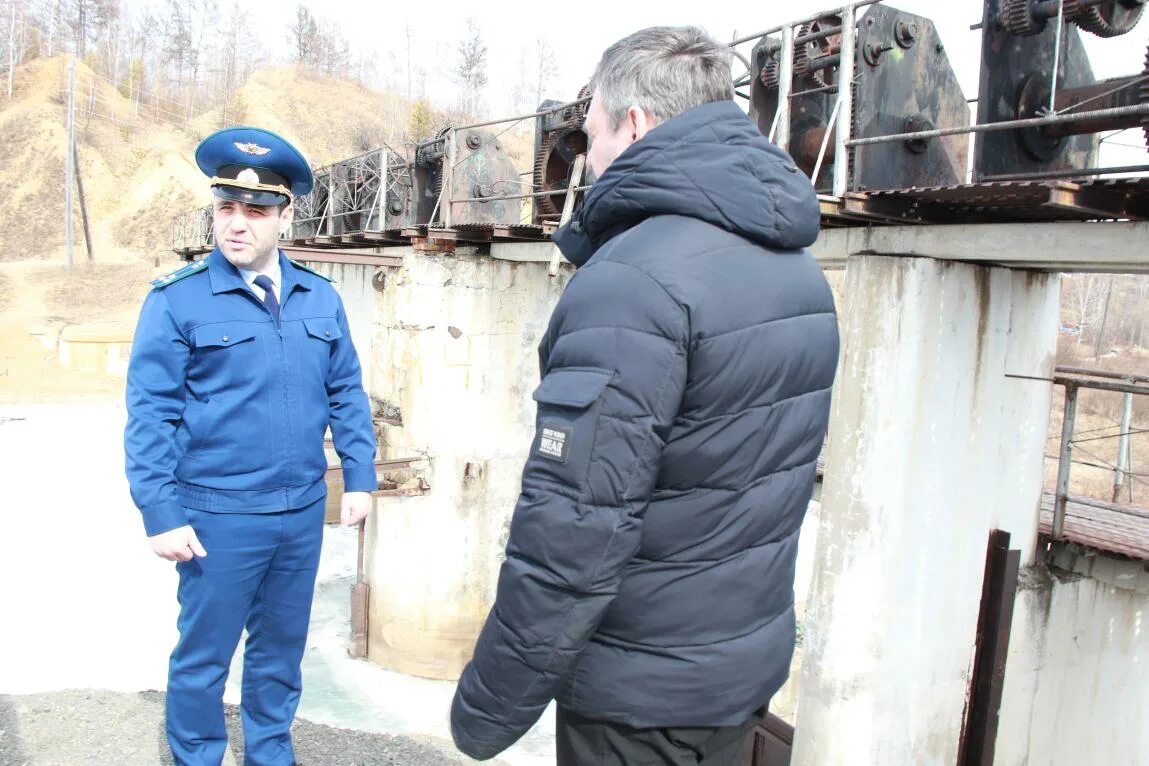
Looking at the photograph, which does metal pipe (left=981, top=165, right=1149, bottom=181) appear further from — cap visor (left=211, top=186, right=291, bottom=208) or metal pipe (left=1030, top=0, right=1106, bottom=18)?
cap visor (left=211, top=186, right=291, bottom=208)

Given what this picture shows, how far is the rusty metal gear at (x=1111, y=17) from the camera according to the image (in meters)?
4.70

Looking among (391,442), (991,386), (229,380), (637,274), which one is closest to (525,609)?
(637,274)

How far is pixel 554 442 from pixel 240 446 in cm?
157

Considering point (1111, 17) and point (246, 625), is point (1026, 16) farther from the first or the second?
point (246, 625)

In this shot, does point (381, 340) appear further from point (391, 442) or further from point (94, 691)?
point (94, 691)

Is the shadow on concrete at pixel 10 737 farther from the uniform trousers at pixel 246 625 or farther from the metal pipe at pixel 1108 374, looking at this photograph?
the metal pipe at pixel 1108 374

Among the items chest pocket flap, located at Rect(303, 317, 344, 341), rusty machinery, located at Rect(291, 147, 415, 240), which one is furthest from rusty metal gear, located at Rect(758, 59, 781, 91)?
rusty machinery, located at Rect(291, 147, 415, 240)

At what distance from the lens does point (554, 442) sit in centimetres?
154

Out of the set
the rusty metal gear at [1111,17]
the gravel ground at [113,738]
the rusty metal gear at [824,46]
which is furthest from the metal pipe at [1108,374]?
the gravel ground at [113,738]

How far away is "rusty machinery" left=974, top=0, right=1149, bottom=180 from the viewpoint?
15.4ft

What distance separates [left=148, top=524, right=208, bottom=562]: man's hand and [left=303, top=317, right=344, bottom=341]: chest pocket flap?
2.35 feet

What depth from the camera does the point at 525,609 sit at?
61.5 inches

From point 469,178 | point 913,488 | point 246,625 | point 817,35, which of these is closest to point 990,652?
point 913,488

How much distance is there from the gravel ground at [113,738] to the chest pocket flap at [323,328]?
71.8 inches
